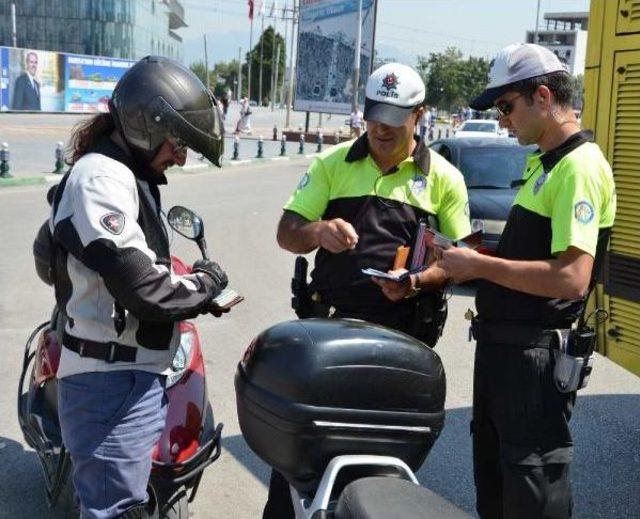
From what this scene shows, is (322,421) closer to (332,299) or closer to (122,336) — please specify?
(122,336)

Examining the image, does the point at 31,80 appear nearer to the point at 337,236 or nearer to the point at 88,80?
the point at 88,80

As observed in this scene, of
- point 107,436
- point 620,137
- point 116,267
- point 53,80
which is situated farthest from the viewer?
point 53,80

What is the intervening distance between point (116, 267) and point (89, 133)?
515 millimetres

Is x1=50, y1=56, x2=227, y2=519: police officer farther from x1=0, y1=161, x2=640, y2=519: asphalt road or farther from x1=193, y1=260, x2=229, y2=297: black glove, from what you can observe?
x1=0, y1=161, x2=640, y2=519: asphalt road

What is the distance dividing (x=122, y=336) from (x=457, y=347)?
464 cm

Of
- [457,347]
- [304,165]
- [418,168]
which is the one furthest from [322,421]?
[304,165]

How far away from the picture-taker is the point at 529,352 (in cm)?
275

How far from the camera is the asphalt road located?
4.02 metres

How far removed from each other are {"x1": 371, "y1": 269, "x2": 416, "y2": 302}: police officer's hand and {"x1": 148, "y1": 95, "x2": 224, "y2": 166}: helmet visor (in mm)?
838

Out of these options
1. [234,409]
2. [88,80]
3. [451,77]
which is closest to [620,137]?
[234,409]

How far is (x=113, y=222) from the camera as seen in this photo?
2215 millimetres

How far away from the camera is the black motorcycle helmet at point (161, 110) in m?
2.41

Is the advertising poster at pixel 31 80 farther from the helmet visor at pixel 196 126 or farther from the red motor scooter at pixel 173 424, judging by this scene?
the helmet visor at pixel 196 126

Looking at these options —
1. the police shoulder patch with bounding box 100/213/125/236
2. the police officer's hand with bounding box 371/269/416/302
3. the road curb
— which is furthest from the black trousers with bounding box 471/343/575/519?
the road curb
